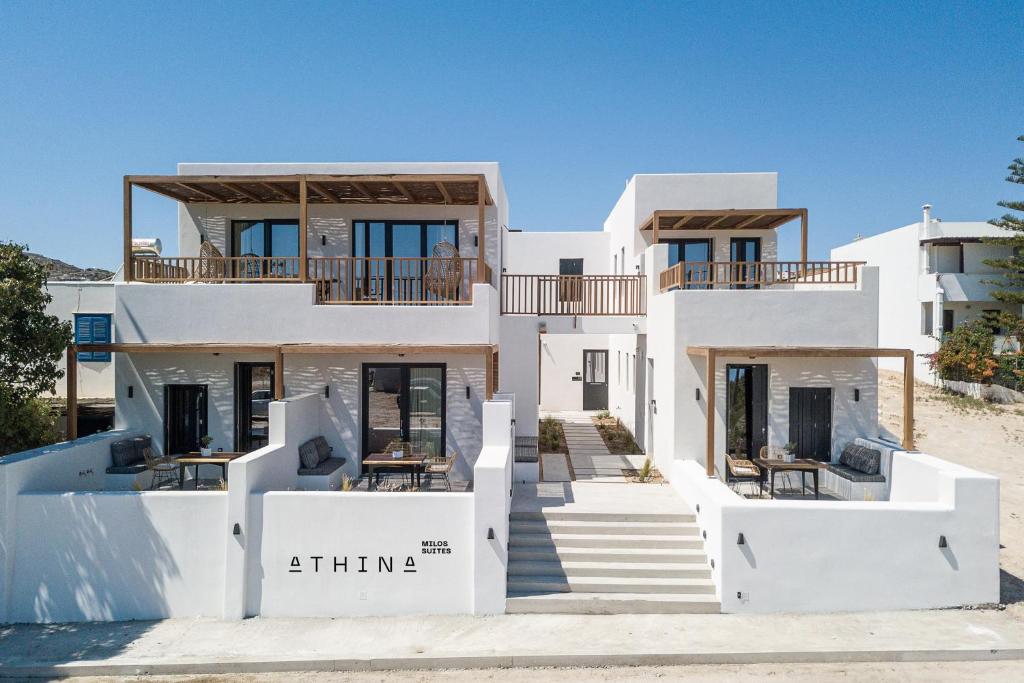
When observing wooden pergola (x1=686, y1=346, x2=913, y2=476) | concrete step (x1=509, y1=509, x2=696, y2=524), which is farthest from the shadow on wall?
wooden pergola (x1=686, y1=346, x2=913, y2=476)

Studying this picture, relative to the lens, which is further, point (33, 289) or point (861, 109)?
point (861, 109)

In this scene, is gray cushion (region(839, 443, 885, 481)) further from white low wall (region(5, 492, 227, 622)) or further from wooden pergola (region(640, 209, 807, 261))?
white low wall (region(5, 492, 227, 622))

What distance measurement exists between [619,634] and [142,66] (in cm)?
1781

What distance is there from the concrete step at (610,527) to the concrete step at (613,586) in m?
0.99

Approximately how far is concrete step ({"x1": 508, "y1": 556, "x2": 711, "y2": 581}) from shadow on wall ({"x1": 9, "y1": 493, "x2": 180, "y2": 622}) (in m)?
5.26

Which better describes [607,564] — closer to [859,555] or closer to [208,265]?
[859,555]

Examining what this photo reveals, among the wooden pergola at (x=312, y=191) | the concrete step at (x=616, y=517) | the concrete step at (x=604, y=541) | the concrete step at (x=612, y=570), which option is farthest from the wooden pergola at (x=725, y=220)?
the concrete step at (x=612, y=570)

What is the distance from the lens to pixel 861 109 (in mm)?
20016

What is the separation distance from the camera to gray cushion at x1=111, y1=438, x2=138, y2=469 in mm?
11102

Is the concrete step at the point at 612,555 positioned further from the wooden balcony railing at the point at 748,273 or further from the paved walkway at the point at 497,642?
the wooden balcony railing at the point at 748,273

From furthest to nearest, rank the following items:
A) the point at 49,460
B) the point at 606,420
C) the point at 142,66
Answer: the point at 606,420, the point at 142,66, the point at 49,460

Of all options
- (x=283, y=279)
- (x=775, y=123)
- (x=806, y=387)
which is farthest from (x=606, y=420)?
(x=283, y=279)

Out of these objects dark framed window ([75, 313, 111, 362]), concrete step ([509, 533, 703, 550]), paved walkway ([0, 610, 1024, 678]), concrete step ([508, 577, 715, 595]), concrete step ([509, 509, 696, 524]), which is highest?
dark framed window ([75, 313, 111, 362])

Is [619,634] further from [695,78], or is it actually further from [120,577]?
[695,78]
